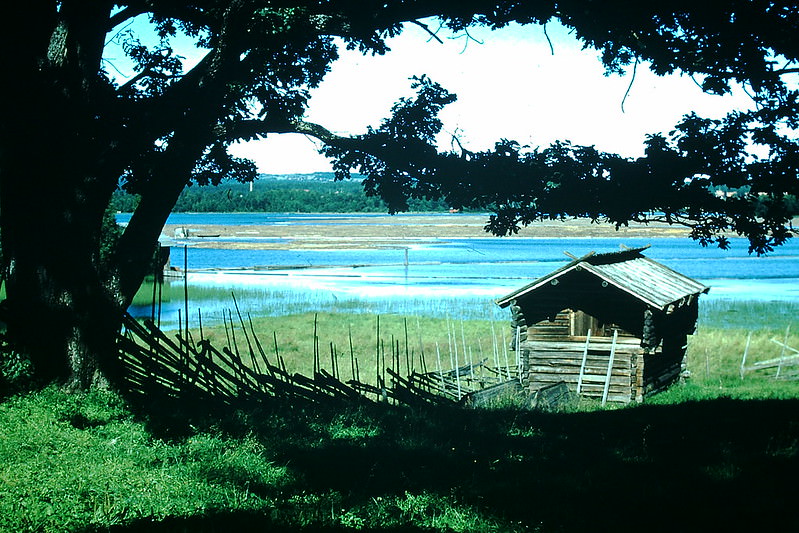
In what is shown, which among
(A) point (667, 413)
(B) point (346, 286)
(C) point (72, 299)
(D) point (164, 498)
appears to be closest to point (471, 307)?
(B) point (346, 286)

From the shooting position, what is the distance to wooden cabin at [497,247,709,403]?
22.7 m

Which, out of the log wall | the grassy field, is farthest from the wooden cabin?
the grassy field

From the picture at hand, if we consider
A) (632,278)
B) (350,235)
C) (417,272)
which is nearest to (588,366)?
(632,278)

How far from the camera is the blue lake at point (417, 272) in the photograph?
46062 millimetres

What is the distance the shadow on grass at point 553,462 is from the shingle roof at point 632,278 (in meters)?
10.6

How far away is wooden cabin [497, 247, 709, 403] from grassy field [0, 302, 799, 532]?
11218 millimetres

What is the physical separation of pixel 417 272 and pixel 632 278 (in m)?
36.6

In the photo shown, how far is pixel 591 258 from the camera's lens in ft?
75.2

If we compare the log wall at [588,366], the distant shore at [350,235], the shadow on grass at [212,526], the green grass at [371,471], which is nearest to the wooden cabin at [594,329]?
the log wall at [588,366]

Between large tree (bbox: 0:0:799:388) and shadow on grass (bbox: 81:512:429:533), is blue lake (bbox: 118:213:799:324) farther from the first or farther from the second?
shadow on grass (bbox: 81:512:429:533)

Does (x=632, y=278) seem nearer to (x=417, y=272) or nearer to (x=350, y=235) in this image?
(x=417, y=272)

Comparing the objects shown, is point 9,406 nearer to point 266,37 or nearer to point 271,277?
point 266,37

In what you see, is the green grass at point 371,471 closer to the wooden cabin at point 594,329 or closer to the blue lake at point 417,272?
the wooden cabin at point 594,329

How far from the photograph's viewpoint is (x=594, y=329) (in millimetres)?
23562
